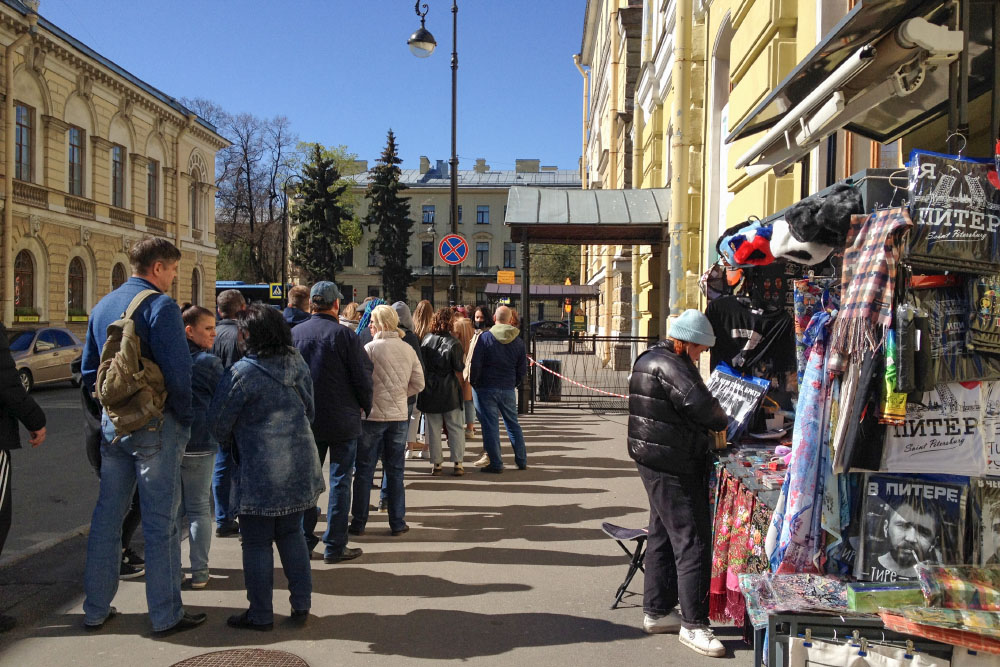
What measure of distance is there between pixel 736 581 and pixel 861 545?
3.06ft

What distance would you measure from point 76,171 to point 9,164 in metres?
4.98

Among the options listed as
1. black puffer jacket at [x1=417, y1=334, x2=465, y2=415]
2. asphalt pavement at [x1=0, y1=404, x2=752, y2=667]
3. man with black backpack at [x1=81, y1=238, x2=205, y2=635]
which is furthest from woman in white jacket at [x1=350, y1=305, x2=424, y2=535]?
man with black backpack at [x1=81, y1=238, x2=205, y2=635]

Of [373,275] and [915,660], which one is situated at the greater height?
[373,275]

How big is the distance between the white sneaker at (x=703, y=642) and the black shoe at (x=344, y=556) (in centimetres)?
260

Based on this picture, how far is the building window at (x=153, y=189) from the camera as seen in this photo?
114 ft

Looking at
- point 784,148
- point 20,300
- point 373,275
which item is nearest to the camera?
point 784,148

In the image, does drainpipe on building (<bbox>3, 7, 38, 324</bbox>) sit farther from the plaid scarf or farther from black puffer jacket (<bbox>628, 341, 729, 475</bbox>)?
the plaid scarf

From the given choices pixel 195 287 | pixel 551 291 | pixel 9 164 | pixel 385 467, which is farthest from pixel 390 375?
pixel 195 287

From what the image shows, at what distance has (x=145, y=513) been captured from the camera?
174 inches

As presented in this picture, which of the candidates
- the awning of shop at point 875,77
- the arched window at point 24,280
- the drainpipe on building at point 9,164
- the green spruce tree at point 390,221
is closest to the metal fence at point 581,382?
the awning of shop at point 875,77

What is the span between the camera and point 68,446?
1068 cm

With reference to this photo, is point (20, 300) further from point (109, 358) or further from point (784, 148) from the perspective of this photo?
point (784, 148)

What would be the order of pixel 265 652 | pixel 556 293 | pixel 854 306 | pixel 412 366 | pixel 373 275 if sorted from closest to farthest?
pixel 854 306 < pixel 265 652 < pixel 412 366 < pixel 556 293 < pixel 373 275

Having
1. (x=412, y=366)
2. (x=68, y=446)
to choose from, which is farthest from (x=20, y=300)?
(x=412, y=366)
